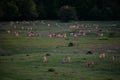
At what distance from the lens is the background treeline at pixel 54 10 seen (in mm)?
62156

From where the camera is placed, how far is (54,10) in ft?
232

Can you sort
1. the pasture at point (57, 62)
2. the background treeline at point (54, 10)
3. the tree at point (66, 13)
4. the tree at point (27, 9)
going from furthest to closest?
the tree at point (27, 9)
the background treeline at point (54, 10)
the tree at point (66, 13)
the pasture at point (57, 62)

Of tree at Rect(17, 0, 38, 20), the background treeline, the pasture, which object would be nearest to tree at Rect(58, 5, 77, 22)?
the background treeline

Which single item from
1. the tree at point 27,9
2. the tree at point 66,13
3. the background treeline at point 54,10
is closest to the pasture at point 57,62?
the tree at point 66,13

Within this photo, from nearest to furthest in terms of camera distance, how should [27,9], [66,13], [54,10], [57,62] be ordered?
[57,62] < [66,13] < [27,9] < [54,10]

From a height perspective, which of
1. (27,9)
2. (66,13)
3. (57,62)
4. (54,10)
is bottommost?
(57,62)

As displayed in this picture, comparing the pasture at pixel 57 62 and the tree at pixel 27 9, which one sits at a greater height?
the tree at pixel 27 9

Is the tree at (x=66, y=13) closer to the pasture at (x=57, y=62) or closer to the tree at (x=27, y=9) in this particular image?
the tree at (x=27, y=9)

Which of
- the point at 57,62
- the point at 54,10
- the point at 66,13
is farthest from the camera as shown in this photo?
the point at 54,10

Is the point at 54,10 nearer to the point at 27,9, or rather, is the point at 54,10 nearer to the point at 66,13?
the point at 27,9

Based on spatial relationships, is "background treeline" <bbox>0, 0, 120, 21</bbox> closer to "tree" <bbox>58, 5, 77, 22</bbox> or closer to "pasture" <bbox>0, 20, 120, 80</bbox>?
"tree" <bbox>58, 5, 77, 22</bbox>

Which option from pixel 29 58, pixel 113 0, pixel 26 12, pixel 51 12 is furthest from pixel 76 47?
pixel 51 12

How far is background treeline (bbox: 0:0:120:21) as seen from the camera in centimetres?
6216

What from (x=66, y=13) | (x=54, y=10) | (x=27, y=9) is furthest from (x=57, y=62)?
(x=54, y=10)
